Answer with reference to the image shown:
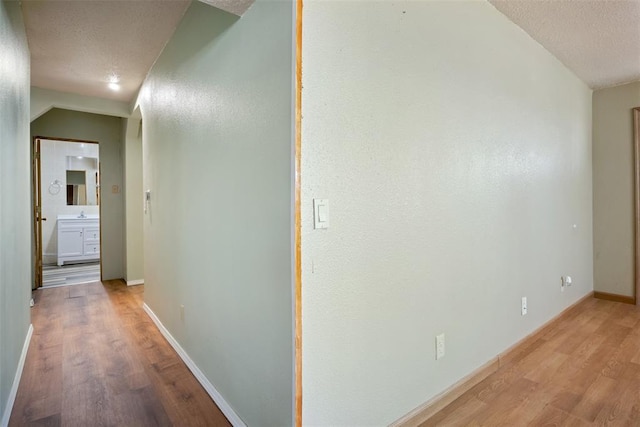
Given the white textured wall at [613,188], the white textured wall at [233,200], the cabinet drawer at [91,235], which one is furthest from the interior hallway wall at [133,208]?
the white textured wall at [613,188]

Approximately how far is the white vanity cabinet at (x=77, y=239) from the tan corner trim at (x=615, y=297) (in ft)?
26.9

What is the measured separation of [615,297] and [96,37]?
5.76 meters

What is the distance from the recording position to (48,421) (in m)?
1.71

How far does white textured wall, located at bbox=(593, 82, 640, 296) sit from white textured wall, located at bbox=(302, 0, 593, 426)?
1.82 m

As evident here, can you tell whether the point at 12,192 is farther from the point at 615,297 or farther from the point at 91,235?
the point at 615,297

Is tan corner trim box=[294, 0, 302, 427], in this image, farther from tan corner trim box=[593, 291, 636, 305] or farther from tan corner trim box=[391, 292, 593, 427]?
tan corner trim box=[593, 291, 636, 305]

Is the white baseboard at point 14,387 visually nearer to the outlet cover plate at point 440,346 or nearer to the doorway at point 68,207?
the outlet cover plate at point 440,346

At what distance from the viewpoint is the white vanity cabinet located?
6091 mm

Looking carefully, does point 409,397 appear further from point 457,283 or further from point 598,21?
point 598,21

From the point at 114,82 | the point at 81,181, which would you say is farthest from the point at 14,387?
the point at 81,181

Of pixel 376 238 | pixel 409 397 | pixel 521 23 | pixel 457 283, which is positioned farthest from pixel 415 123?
pixel 521 23

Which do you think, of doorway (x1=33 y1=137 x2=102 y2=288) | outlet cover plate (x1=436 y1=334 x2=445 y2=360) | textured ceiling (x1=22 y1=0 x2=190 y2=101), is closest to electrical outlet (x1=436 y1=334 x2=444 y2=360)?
outlet cover plate (x1=436 y1=334 x2=445 y2=360)

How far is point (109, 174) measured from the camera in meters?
4.91

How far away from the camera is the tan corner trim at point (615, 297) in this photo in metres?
3.54
